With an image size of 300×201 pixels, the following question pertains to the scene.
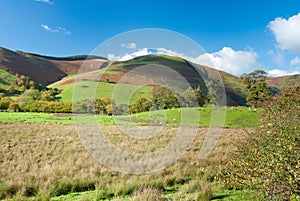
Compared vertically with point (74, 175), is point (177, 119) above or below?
above

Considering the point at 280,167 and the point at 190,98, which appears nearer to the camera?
the point at 280,167

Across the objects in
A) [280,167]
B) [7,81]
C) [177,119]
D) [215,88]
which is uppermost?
[7,81]

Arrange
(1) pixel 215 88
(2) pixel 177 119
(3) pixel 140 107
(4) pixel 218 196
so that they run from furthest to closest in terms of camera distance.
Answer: (3) pixel 140 107 < (1) pixel 215 88 < (2) pixel 177 119 < (4) pixel 218 196

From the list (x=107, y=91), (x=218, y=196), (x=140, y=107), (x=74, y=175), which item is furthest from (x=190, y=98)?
(x=107, y=91)

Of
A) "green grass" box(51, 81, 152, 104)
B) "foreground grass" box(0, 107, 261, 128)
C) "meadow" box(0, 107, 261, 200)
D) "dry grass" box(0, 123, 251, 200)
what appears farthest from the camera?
"foreground grass" box(0, 107, 261, 128)

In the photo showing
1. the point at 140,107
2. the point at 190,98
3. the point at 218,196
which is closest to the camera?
the point at 218,196

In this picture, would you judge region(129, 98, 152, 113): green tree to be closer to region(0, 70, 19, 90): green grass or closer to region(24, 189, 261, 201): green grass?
region(24, 189, 261, 201): green grass

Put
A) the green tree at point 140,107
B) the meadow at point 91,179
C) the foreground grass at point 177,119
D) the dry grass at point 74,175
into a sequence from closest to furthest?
1. the meadow at point 91,179
2. the dry grass at point 74,175
3. the foreground grass at point 177,119
4. the green tree at point 140,107

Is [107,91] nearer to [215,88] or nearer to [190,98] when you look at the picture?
[190,98]

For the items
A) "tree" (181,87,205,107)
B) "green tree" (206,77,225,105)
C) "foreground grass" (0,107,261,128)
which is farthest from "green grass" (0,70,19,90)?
"green tree" (206,77,225,105)

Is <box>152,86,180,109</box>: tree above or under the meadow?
above

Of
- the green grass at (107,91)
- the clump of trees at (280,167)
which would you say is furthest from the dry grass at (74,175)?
→ the green grass at (107,91)

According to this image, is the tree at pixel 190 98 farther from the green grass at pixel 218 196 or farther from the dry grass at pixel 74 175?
the green grass at pixel 218 196

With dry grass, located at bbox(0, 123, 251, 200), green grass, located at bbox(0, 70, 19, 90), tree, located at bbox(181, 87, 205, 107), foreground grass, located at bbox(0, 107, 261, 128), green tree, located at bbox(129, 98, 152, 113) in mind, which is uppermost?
green grass, located at bbox(0, 70, 19, 90)
